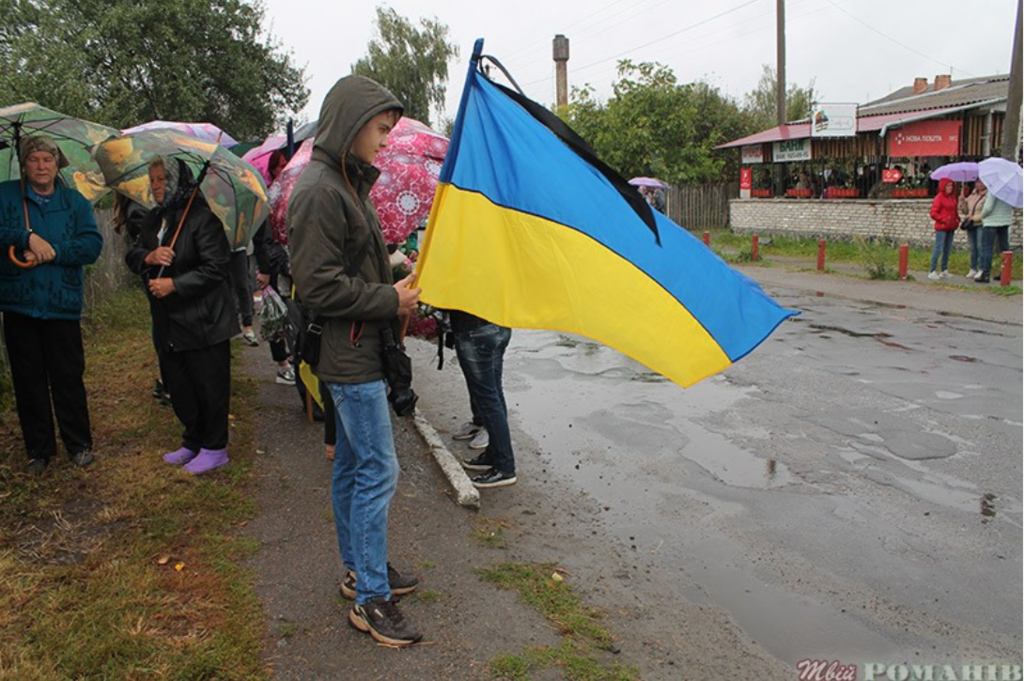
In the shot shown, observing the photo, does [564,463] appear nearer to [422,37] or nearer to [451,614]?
[451,614]

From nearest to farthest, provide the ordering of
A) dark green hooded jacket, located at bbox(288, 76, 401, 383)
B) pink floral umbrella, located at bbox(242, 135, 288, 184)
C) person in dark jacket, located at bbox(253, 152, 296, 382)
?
dark green hooded jacket, located at bbox(288, 76, 401, 383)
person in dark jacket, located at bbox(253, 152, 296, 382)
pink floral umbrella, located at bbox(242, 135, 288, 184)

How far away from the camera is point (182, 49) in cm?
2611

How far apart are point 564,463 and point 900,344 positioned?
5830 millimetres

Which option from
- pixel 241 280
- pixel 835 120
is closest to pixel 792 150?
pixel 835 120

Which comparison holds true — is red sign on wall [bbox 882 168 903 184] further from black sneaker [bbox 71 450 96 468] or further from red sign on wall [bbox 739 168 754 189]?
black sneaker [bbox 71 450 96 468]

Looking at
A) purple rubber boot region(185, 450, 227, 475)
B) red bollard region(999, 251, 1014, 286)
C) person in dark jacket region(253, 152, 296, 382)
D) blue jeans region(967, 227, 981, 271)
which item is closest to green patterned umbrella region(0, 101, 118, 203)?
person in dark jacket region(253, 152, 296, 382)

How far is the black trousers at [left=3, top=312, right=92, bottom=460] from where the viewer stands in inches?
193

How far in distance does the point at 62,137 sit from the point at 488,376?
320 cm

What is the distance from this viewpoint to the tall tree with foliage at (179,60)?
22984mm

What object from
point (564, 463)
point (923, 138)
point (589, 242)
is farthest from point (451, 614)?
point (923, 138)

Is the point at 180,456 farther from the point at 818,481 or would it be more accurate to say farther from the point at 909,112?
the point at 909,112

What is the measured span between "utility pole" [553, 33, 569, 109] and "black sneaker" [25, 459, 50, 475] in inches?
1747

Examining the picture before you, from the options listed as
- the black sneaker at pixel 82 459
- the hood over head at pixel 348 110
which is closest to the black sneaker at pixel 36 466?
the black sneaker at pixel 82 459

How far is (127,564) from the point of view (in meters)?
3.88
